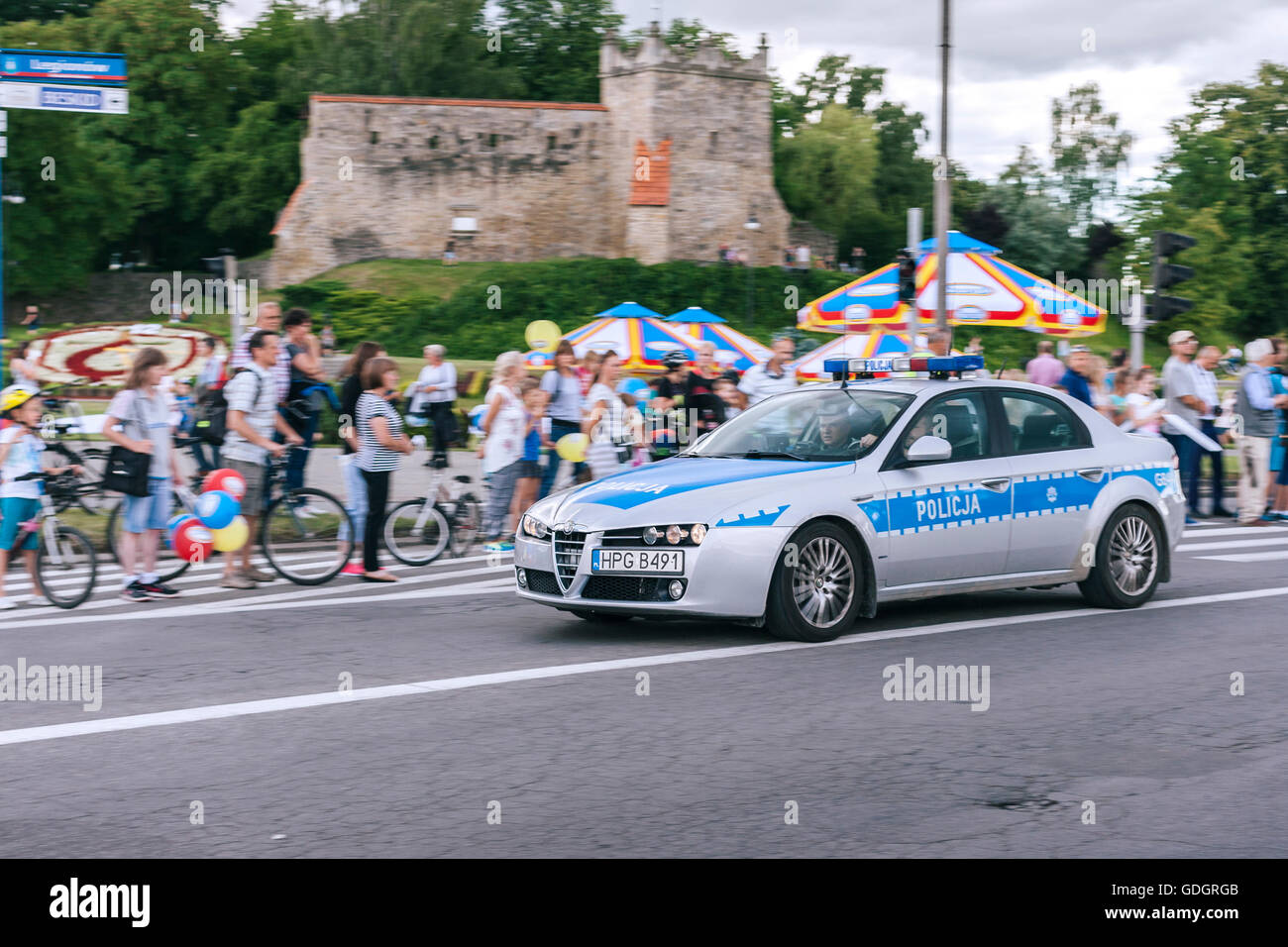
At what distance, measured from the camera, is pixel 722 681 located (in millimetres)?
8453

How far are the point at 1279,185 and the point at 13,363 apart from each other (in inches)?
3091

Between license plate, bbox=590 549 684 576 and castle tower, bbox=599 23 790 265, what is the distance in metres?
69.5

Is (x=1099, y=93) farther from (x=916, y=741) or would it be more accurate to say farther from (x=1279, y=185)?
(x=916, y=741)

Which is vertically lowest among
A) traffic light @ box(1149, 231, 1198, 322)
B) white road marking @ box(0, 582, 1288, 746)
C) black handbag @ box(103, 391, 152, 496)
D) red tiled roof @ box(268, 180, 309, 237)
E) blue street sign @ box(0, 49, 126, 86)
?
white road marking @ box(0, 582, 1288, 746)

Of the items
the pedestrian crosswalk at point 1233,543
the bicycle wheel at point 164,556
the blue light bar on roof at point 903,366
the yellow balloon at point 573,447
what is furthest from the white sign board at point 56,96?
the pedestrian crosswalk at point 1233,543

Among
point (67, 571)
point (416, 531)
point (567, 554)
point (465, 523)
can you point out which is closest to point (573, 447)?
point (465, 523)

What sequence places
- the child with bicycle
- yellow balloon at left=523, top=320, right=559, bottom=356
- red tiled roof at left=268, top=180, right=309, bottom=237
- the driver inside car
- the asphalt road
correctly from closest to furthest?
1. the asphalt road
2. the driver inside car
3. the child with bicycle
4. yellow balloon at left=523, top=320, right=559, bottom=356
5. red tiled roof at left=268, top=180, right=309, bottom=237

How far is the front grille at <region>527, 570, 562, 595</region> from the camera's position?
979 cm

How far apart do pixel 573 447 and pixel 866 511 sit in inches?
261

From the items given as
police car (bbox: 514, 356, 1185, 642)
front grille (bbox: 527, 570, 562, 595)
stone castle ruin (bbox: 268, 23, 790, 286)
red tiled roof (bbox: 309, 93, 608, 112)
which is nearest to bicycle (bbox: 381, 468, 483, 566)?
police car (bbox: 514, 356, 1185, 642)

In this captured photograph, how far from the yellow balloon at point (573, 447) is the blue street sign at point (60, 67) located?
18.0 feet

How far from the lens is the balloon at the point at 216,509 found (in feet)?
40.0

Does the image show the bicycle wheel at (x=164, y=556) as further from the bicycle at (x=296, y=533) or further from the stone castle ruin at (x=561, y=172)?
the stone castle ruin at (x=561, y=172)

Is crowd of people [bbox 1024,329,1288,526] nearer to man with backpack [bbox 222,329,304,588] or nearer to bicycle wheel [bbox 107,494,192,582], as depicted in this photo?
man with backpack [bbox 222,329,304,588]
